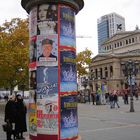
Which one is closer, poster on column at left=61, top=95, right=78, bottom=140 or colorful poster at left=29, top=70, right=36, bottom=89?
poster on column at left=61, top=95, right=78, bottom=140

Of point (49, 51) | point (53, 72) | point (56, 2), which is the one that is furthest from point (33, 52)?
point (56, 2)

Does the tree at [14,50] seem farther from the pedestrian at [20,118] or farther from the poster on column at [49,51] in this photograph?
the poster on column at [49,51]

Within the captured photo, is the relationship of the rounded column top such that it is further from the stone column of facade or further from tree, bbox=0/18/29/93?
tree, bbox=0/18/29/93

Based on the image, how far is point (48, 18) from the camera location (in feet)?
29.4

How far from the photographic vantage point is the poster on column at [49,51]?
891cm

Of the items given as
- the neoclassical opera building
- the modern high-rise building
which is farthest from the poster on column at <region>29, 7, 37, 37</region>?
the modern high-rise building

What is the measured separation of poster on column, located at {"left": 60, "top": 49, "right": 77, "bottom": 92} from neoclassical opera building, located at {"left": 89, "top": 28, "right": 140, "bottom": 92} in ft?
312

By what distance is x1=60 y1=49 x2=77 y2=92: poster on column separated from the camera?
29.3ft

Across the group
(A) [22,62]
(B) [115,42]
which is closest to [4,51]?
(A) [22,62]

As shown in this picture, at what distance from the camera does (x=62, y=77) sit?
892cm

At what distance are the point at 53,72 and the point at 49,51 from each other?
0.55m

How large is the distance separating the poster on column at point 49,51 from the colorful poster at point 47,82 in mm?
155

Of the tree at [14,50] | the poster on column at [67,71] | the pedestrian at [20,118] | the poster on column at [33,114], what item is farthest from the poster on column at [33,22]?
the tree at [14,50]

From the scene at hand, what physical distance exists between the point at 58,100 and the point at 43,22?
2031 millimetres
